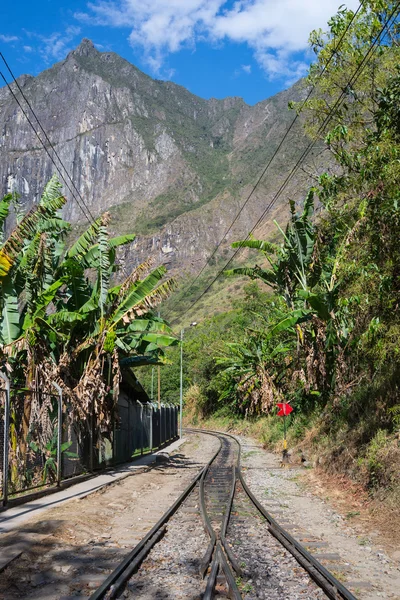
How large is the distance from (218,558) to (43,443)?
24.2 ft

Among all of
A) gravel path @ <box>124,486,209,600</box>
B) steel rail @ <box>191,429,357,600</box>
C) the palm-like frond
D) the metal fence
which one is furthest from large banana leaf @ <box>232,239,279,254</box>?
gravel path @ <box>124,486,209,600</box>

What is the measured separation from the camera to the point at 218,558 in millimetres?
6980

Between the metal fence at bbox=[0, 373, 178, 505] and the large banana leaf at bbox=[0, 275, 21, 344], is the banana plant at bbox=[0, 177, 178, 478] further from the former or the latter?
the metal fence at bbox=[0, 373, 178, 505]

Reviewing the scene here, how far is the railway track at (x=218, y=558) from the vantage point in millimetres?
5875

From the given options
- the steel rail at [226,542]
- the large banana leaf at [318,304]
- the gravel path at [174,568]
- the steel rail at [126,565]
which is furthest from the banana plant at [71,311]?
the gravel path at [174,568]

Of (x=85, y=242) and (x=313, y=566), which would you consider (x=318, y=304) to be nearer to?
(x=85, y=242)

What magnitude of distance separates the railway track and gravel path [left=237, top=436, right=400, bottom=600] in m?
0.29

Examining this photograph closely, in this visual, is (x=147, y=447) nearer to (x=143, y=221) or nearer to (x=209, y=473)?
(x=209, y=473)

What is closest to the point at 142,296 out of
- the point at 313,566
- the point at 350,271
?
the point at 350,271

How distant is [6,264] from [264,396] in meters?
17.2

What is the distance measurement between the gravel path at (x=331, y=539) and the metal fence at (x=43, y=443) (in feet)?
15.3

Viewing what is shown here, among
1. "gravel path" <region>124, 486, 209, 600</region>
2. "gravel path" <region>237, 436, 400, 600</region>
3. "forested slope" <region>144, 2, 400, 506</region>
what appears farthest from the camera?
"forested slope" <region>144, 2, 400, 506</region>

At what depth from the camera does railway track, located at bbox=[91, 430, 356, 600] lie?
5875 mm

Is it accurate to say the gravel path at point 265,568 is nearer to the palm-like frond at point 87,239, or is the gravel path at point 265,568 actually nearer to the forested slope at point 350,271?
the forested slope at point 350,271
